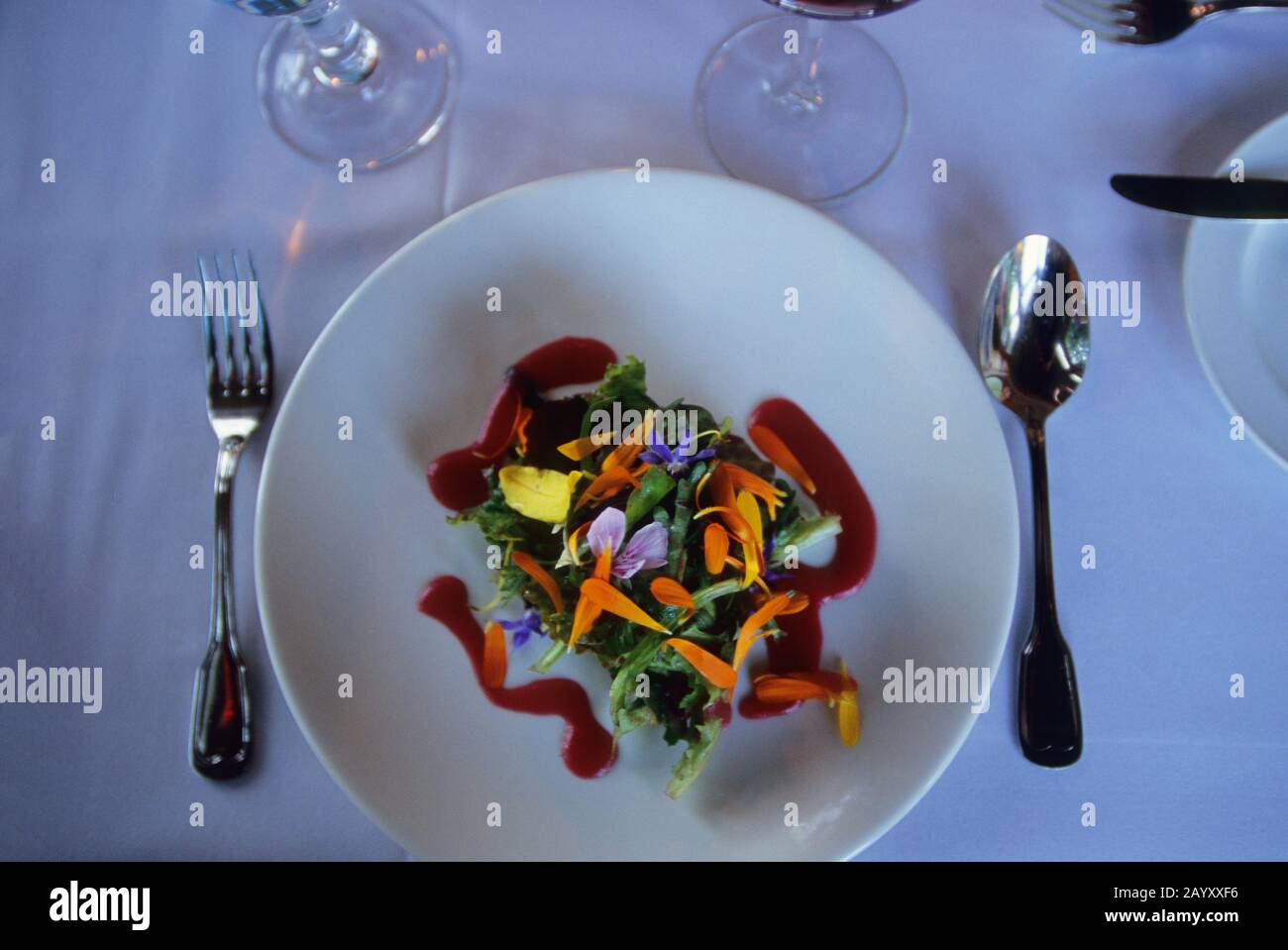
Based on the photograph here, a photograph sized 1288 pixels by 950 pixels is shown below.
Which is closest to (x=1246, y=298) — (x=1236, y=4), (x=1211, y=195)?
(x=1211, y=195)

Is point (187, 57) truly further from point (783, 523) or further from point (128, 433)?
point (783, 523)

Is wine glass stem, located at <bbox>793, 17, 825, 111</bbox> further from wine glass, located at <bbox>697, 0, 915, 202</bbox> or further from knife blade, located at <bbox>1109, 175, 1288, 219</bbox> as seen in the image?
knife blade, located at <bbox>1109, 175, 1288, 219</bbox>

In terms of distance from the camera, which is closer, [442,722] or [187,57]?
[442,722]

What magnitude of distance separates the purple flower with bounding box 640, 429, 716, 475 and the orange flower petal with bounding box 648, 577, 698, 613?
86 mm

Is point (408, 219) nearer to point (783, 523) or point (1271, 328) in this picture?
point (783, 523)

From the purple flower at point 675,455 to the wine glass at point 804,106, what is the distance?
285 millimetres

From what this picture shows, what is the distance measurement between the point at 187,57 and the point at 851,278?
643 millimetres

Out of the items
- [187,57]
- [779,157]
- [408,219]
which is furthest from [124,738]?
[779,157]

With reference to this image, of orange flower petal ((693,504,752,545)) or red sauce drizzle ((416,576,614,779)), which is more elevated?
orange flower petal ((693,504,752,545))

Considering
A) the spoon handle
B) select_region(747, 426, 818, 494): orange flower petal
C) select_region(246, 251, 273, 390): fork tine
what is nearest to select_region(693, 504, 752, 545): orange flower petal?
select_region(747, 426, 818, 494): orange flower petal

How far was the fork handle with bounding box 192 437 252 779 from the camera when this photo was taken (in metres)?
0.67

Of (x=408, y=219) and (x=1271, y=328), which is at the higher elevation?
(x=408, y=219)
